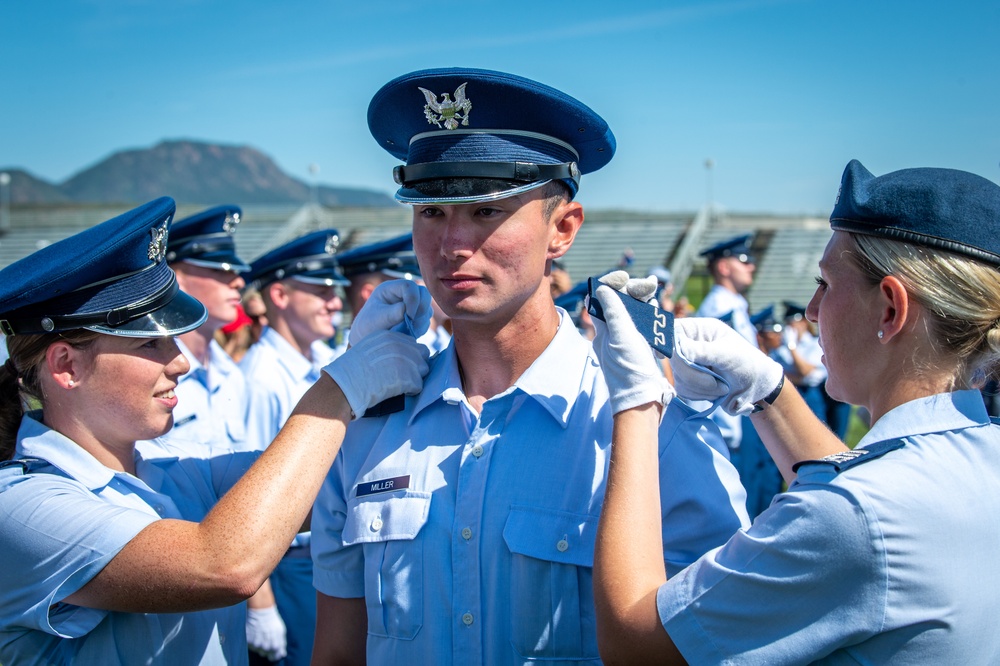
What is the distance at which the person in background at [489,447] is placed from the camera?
2.11 metres

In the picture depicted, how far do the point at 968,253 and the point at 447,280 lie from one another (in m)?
1.18

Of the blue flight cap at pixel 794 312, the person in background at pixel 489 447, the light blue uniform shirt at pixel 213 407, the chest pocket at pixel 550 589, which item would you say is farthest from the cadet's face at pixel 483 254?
the blue flight cap at pixel 794 312

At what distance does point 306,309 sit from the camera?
20.1 ft

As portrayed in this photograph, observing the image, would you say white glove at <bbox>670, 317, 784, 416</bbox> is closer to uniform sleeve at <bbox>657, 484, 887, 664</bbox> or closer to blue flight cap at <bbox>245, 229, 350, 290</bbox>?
uniform sleeve at <bbox>657, 484, 887, 664</bbox>

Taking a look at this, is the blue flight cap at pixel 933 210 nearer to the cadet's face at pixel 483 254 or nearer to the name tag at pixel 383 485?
the cadet's face at pixel 483 254

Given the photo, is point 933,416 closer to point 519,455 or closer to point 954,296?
point 954,296

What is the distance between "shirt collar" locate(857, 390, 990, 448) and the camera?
1773 mm

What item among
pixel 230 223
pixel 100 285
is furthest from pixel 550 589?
pixel 230 223

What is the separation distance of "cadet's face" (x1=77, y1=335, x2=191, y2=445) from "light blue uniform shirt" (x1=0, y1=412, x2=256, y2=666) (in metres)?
0.10

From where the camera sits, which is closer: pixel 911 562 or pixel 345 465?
pixel 911 562

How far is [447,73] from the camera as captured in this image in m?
2.19

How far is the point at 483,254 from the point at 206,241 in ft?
11.5

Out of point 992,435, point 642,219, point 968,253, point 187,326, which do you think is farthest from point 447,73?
point 642,219

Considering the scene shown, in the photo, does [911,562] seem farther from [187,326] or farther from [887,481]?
[187,326]
